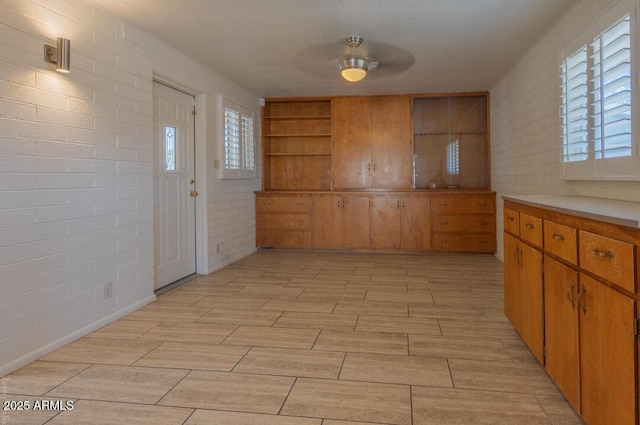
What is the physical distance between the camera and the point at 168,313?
3.50 m

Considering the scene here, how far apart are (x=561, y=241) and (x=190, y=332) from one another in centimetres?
242

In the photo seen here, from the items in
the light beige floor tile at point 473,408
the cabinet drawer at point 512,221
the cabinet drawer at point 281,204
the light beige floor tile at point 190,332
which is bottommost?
the light beige floor tile at point 473,408

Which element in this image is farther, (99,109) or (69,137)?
(99,109)

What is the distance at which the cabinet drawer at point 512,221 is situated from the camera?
275 cm

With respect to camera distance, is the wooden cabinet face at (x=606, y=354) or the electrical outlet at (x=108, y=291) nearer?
the wooden cabinet face at (x=606, y=354)

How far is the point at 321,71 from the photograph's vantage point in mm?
5176

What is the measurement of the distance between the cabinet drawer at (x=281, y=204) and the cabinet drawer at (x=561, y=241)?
4.71m

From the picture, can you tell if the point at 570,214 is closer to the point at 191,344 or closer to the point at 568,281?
the point at 568,281

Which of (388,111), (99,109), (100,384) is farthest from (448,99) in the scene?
(100,384)

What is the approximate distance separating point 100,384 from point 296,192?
467 centimetres

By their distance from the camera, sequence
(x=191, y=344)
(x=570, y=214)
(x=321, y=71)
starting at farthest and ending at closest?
(x=321, y=71) → (x=191, y=344) → (x=570, y=214)

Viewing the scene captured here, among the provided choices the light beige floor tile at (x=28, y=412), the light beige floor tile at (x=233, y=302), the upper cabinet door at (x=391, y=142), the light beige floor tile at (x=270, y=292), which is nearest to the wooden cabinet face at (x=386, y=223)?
the upper cabinet door at (x=391, y=142)

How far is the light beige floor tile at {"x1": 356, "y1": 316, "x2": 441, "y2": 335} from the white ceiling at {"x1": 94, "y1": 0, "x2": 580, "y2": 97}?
2409mm

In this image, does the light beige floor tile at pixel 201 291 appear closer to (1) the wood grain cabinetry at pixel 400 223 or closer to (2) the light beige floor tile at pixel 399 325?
(2) the light beige floor tile at pixel 399 325
